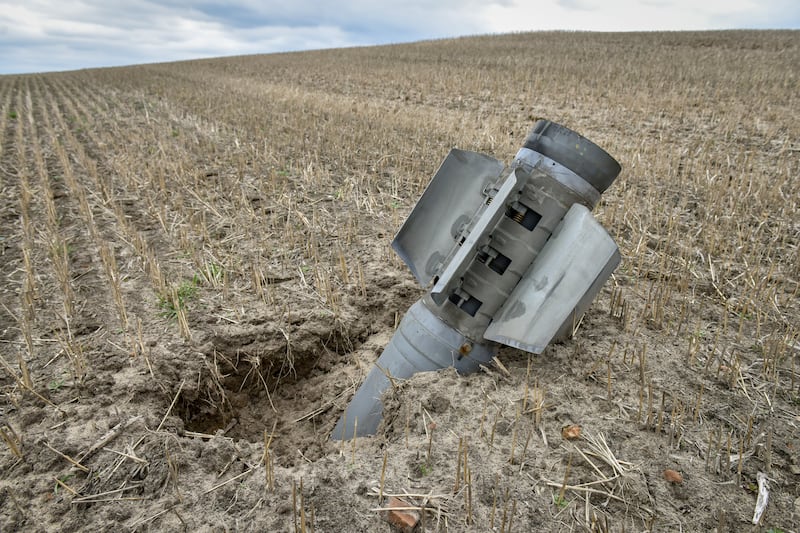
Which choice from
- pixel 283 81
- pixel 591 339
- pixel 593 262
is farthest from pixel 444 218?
pixel 283 81

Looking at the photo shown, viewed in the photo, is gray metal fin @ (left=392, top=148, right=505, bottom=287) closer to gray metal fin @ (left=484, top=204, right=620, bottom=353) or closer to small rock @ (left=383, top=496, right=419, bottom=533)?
gray metal fin @ (left=484, top=204, right=620, bottom=353)

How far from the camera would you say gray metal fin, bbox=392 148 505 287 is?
285 centimetres

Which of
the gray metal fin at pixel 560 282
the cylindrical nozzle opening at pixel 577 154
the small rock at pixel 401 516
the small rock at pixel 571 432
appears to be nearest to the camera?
the small rock at pixel 401 516

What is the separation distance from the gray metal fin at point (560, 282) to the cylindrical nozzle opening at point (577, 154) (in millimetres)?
216

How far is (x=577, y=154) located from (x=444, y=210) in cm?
79

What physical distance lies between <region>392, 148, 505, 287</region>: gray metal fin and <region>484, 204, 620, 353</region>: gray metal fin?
20.5 inches

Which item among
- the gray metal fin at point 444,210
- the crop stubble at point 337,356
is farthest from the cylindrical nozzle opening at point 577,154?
the crop stubble at point 337,356

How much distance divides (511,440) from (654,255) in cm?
256

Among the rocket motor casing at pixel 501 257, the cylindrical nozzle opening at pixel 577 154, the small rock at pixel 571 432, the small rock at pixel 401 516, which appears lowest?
the small rock at pixel 401 516

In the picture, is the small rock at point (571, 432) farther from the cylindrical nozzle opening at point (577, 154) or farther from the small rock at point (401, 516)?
the cylindrical nozzle opening at point (577, 154)

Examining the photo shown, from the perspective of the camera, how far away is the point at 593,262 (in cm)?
238

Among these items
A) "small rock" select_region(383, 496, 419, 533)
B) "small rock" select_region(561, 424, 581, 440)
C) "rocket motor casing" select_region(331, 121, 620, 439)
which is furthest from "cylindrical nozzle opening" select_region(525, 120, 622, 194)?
"small rock" select_region(383, 496, 419, 533)

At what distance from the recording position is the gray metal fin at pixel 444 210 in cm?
285

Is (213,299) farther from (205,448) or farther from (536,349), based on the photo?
(536,349)
